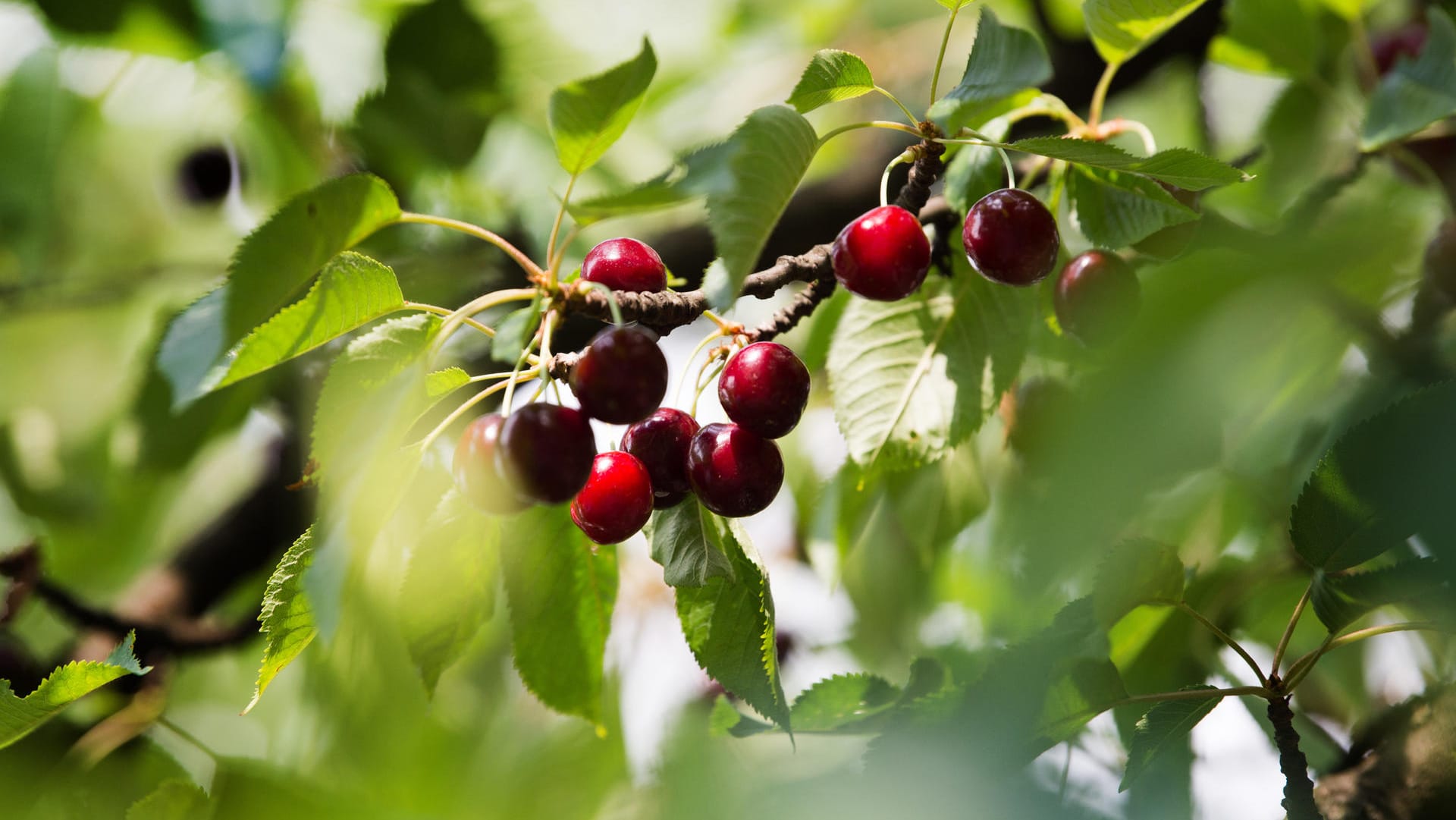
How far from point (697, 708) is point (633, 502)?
165 centimetres

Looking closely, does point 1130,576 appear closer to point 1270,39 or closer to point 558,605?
point 558,605

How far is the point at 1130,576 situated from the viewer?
882mm

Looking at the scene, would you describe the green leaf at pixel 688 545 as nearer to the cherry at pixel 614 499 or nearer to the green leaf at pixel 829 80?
the cherry at pixel 614 499

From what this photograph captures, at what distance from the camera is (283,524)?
2.14 meters

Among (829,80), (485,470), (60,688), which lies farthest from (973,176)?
(60,688)

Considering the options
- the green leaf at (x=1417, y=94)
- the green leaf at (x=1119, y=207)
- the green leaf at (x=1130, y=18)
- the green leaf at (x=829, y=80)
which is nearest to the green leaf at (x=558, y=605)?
the green leaf at (x=829, y=80)

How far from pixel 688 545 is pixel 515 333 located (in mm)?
280

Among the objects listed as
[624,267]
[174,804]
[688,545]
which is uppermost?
[624,267]

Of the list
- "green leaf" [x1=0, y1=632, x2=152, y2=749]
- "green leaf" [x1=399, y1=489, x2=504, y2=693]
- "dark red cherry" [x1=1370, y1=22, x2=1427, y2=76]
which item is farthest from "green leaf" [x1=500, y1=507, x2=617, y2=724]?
"dark red cherry" [x1=1370, y1=22, x2=1427, y2=76]

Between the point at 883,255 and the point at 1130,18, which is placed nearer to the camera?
the point at 883,255

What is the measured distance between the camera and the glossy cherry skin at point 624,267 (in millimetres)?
852

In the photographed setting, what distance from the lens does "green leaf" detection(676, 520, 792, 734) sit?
849 mm

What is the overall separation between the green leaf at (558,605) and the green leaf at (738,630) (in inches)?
4.8

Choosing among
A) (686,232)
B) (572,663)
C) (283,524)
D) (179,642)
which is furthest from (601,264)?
(283,524)
